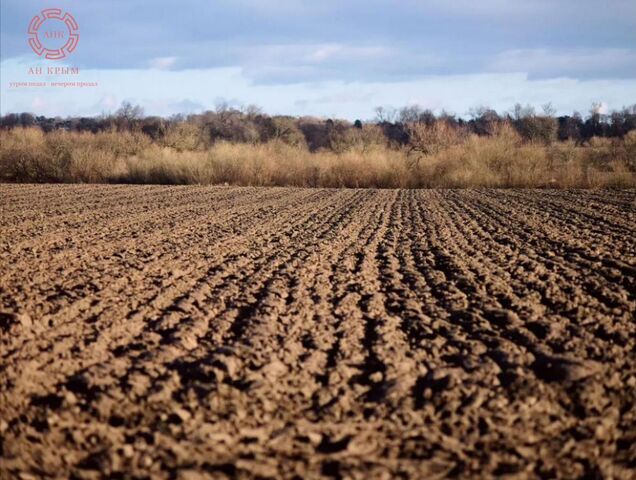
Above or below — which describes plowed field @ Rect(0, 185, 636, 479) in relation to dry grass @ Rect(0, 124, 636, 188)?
below

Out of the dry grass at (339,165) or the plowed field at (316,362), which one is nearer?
the plowed field at (316,362)

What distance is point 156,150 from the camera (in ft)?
112

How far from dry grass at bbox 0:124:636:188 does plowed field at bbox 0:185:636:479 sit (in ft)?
71.6

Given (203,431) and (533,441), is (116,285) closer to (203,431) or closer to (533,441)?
(203,431)

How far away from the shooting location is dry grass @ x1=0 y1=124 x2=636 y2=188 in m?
29.5

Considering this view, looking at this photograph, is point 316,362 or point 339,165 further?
point 339,165

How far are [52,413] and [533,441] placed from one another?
105 inches

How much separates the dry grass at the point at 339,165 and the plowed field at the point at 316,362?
21837mm

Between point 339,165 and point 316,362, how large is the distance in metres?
27.9

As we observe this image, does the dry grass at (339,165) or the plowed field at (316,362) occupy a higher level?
the dry grass at (339,165)

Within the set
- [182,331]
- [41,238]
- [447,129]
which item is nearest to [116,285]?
[182,331]

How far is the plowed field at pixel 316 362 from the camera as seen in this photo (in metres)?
2.98

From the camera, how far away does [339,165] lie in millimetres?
31594

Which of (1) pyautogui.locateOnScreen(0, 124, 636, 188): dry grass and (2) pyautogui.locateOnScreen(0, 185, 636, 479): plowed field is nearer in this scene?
(2) pyautogui.locateOnScreen(0, 185, 636, 479): plowed field
